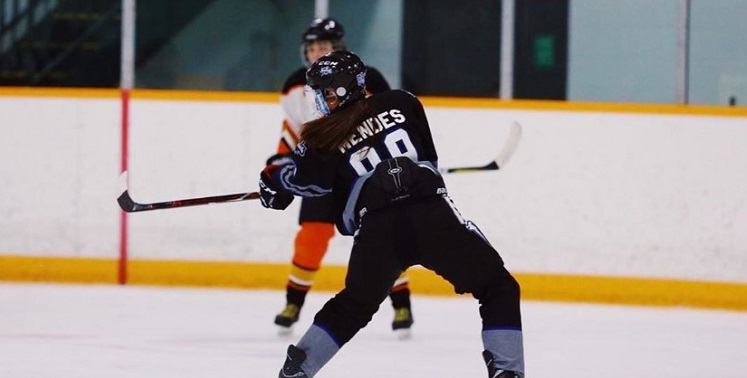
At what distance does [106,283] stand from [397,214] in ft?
11.0

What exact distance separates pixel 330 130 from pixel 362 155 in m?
0.09

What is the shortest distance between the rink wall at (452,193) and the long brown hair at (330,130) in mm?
2917

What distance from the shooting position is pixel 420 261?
3.34 metres

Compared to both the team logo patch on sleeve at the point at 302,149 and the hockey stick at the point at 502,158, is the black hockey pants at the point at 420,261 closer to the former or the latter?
the team logo patch on sleeve at the point at 302,149

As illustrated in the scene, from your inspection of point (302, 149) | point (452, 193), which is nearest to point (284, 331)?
point (452, 193)

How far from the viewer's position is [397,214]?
3309 mm

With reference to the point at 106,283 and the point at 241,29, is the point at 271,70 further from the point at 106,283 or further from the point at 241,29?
the point at 106,283

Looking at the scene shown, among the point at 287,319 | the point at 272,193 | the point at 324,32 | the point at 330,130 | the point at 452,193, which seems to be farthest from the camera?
the point at 452,193

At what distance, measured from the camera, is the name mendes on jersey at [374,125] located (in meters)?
3.29

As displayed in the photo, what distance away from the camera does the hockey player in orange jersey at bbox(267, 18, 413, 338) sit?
4.88 metres

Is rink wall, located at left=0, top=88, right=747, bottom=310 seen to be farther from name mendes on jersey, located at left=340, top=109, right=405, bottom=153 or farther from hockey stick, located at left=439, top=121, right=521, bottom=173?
name mendes on jersey, located at left=340, top=109, right=405, bottom=153

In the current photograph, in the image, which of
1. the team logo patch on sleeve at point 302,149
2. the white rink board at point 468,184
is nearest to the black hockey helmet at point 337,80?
the team logo patch on sleeve at point 302,149

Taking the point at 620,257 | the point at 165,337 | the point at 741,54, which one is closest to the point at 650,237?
the point at 620,257

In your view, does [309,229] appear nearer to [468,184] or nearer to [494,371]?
[468,184]
